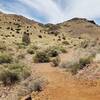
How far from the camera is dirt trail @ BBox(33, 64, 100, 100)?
12.7 metres

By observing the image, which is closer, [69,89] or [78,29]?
[69,89]

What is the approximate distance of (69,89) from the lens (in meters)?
13.9

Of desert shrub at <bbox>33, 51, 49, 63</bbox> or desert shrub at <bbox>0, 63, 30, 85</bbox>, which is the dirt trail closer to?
desert shrub at <bbox>0, 63, 30, 85</bbox>

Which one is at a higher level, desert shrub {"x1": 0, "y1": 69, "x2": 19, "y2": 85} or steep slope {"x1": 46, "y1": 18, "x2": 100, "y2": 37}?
steep slope {"x1": 46, "y1": 18, "x2": 100, "y2": 37}

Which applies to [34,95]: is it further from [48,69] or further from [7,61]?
[7,61]

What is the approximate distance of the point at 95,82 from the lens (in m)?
14.9

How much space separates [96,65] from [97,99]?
5.84m

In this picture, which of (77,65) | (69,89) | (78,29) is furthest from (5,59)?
(78,29)

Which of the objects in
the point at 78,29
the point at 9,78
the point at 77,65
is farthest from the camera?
the point at 78,29

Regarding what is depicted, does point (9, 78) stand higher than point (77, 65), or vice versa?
point (77, 65)

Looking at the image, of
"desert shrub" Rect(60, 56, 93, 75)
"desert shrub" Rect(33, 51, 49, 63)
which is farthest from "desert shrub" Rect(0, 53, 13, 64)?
"desert shrub" Rect(60, 56, 93, 75)

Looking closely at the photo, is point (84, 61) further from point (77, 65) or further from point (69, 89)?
point (69, 89)

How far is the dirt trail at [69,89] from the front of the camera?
12710 mm

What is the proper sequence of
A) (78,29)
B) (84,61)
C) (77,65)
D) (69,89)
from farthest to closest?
(78,29)
(84,61)
(77,65)
(69,89)
